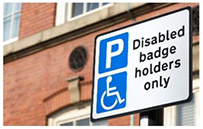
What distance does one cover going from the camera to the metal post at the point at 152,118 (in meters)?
4.61

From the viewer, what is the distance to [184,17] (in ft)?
15.7

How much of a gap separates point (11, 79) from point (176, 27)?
9487 millimetres

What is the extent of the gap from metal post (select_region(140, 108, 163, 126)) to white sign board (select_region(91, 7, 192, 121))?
0.06 m

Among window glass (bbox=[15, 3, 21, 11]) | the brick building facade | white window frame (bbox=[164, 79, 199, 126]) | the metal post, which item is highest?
window glass (bbox=[15, 3, 21, 11])

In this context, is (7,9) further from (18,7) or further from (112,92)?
(112,92)

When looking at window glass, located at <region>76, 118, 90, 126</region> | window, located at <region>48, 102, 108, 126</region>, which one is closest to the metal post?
window, located at <region>48, 102, 108, 126</region>

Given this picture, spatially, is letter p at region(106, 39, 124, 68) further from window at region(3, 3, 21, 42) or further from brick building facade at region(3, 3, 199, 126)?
window at region(3, 3, 21, 42)

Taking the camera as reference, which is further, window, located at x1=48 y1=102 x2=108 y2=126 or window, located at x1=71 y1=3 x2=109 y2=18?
window, located at x1=71 y1=3 x2=109 y2=18

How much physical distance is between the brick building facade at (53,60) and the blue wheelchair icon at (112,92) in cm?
622

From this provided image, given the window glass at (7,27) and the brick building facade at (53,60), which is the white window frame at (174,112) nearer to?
the brick building facade at (53,60)

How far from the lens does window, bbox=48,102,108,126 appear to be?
12.1 metres

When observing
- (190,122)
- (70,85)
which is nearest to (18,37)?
(70,85)

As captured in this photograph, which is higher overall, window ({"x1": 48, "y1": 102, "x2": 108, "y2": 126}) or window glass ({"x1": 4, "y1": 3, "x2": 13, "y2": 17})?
window glass ({"x1": 4, "y1": 3, "x2": 13, "y2": 17})

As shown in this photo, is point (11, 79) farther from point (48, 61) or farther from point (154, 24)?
point (154, 24)
